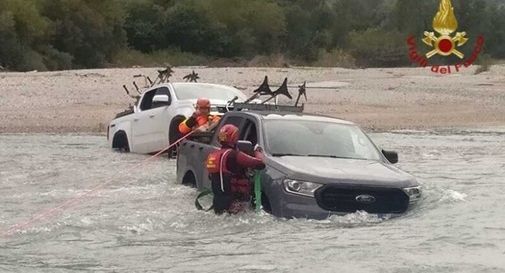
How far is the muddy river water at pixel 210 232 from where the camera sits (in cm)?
1002

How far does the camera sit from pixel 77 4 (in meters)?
67.4

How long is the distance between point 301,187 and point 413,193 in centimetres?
137

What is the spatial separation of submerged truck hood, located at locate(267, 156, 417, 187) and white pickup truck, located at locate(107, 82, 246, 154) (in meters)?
6.52

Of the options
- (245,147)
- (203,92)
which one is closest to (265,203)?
(245,147)

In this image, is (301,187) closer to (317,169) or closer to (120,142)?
(317,169)

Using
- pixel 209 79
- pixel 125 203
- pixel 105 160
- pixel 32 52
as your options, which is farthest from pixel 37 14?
pixel 125 203

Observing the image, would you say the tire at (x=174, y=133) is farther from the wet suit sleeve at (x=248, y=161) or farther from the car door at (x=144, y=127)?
the wet suit sleeve at (x=248, y=161)

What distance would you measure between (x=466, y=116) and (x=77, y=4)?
39662 mm

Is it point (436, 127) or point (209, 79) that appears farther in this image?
point (209, 79)

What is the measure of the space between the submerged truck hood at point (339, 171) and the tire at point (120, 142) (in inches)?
366

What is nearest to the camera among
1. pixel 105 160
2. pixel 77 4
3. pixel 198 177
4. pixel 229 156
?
pixel 229 156

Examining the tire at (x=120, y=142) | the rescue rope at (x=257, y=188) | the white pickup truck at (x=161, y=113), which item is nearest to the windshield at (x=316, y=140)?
the rescue rope at (x=257, y=188)

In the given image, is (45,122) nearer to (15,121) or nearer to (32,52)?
(15,121)

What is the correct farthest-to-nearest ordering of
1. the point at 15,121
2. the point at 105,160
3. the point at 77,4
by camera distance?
1. the point at 77,4
2. the point at 15,121
3. the point at 105,160
